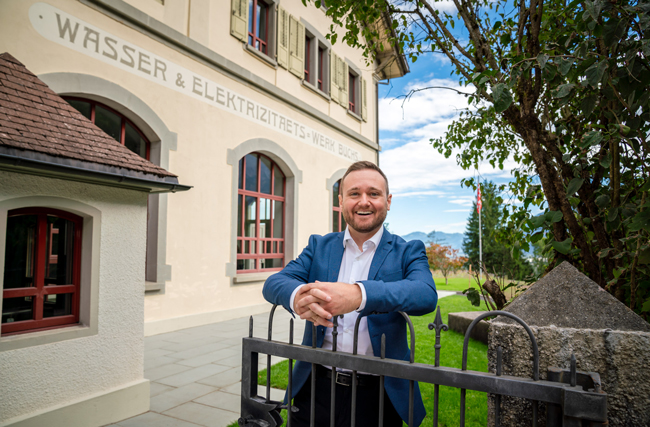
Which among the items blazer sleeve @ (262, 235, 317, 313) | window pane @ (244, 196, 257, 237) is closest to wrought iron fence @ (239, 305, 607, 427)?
blazer sleeve @ (262, 235, 317, 313)

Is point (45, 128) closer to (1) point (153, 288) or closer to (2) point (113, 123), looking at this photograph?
(2) point (113, 123)

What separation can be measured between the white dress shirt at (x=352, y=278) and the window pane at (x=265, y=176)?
8.24 m

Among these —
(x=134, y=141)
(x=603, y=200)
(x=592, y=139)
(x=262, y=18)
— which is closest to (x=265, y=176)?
(x=134, y=141)

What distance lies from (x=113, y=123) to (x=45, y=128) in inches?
150

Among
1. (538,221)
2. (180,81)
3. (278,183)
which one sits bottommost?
(538,221)

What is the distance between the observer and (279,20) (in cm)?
1016

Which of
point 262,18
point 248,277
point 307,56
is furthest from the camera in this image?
point 307,56

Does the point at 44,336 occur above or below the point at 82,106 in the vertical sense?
below

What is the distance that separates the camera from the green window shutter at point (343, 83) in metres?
13.2

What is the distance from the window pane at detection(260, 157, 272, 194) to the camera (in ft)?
33.1

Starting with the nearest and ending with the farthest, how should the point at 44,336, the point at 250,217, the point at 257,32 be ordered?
1. the point at 44,336
2. the point at 250,217
3. the point at 257,32

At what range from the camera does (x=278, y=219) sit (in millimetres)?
10742

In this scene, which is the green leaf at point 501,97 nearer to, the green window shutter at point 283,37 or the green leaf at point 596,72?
the green leaf at point 596,72

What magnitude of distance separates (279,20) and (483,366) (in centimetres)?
919
